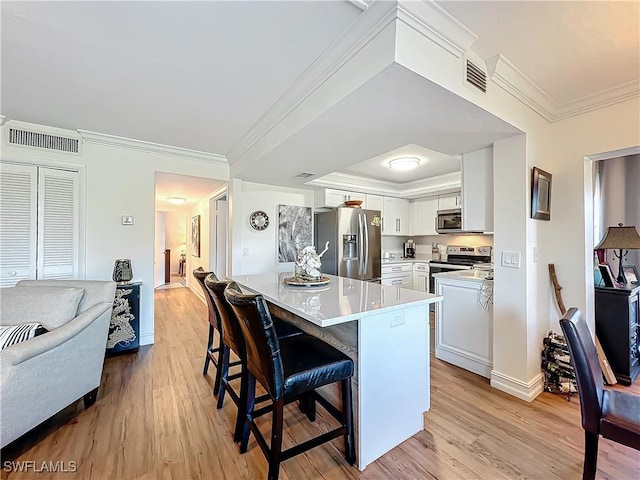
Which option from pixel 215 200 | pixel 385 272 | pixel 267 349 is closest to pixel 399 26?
pixel 267 349

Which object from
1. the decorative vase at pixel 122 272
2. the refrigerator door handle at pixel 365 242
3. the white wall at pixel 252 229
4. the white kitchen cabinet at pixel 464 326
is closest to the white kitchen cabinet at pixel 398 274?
the refrigerator door handle at pixel 365 242

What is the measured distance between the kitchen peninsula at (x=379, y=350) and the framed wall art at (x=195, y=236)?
5280 millimetres

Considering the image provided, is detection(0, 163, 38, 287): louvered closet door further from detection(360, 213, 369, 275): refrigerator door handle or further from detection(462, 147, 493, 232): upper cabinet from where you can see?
detection(462, 147, 493, 232): upper cabinet

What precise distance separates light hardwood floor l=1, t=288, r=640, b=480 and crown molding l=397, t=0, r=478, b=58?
225 centimetres

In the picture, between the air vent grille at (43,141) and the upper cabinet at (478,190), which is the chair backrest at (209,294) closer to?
the air vent grille at (43,141)

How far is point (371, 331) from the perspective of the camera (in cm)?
152

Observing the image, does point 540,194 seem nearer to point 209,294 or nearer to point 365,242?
point 365,242

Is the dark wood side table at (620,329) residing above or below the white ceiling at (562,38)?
below

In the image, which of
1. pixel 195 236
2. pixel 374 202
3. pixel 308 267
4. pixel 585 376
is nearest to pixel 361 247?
pixel 374 202

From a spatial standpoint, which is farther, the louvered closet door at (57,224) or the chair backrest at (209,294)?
the louvered closet door at (57,224)

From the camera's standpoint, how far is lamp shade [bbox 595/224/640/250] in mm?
2301

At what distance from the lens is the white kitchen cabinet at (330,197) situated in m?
4.45

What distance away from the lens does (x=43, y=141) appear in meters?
2.83

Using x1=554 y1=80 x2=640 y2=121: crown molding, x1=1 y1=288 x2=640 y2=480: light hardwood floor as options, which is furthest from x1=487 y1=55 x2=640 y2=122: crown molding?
x1=1 y1=288 x2=640 y2=480: light hardwood floor
